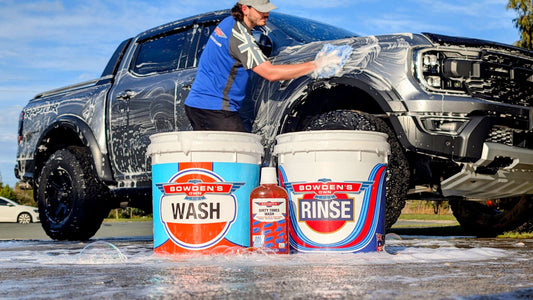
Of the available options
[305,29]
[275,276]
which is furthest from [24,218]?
[275,276]

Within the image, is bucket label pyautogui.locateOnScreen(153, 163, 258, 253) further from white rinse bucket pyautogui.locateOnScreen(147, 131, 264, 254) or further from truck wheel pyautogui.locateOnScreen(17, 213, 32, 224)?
truck wheel pyautogui.locateOnScreen(17, 213, 32, 224)

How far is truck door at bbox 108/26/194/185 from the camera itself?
5.90 m

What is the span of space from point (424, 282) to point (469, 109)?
209 cm

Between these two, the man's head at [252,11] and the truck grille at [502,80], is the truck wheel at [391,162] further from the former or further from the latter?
the man's head at [252,11]

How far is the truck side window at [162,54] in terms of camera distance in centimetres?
620

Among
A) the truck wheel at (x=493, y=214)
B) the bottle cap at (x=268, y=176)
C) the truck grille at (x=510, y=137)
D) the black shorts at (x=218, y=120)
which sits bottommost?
the truck wheel at (x=493, y=214)

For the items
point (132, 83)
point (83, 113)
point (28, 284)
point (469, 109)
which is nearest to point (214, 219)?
point (28, 284)

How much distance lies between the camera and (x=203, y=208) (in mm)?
3795

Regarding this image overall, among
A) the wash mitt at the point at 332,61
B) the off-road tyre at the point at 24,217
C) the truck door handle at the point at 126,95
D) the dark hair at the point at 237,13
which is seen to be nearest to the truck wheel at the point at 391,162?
the wash mitt at the point at 332,61

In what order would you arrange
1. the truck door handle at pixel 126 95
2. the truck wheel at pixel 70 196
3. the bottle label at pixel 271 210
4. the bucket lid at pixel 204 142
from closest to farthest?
the bottle label at pixel 271 210 → the bucket lid at pixel 204 142 → the truck door handle at pixel 126 95 → the truck wheel at pixel 70 196

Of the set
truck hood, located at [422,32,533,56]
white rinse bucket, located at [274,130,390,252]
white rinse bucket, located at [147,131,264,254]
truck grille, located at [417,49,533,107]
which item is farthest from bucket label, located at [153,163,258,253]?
truck hood, located at [422,32,533,56]

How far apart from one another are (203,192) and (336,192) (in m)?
0.72

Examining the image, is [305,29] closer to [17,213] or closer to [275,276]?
[275,276]

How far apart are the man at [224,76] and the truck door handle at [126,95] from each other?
5.19 ft
